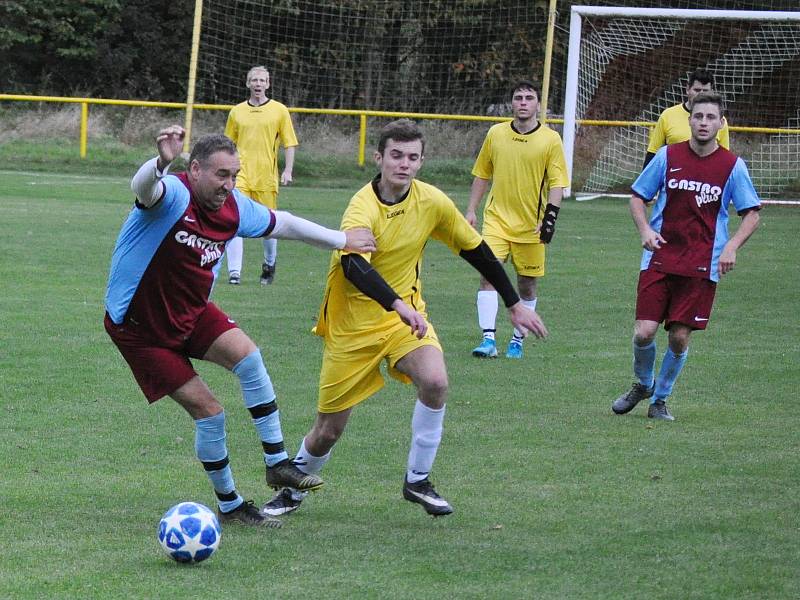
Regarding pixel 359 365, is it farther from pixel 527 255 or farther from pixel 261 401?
pixel 527 255

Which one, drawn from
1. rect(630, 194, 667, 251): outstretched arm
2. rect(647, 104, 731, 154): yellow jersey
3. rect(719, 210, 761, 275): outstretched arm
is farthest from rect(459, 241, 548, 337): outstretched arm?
rect(647, 104, 731, 154): yellow jersey

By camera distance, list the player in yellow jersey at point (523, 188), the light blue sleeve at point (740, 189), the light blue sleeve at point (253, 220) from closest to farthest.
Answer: the light blue sleeve at point (253, 220), the light blue sleeve at point (740, 189), the player in yellow jersey at point (523, 188)

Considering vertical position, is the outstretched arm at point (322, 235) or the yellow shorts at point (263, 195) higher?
the yellow shorts at point (263, 195)

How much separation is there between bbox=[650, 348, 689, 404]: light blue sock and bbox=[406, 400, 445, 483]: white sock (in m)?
2.75

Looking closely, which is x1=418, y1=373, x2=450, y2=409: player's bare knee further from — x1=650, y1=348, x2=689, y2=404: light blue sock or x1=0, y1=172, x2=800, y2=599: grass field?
x1=650, y1=348, x2=689, y2=404: light blue sock

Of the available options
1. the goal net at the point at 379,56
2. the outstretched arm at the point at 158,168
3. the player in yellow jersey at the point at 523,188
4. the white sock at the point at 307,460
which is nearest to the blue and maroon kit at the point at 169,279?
the outstretched arm at the point at 158,168

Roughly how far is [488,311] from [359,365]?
15.0 feet

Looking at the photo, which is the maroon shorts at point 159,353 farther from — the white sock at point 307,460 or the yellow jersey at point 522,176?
the yellow jersey at point 522,176

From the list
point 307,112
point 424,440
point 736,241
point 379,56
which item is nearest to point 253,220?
point 424,440

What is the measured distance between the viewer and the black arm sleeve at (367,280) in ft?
18.2

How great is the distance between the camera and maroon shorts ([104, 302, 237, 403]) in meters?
5.56

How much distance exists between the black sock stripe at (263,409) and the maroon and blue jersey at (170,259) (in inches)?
17.4

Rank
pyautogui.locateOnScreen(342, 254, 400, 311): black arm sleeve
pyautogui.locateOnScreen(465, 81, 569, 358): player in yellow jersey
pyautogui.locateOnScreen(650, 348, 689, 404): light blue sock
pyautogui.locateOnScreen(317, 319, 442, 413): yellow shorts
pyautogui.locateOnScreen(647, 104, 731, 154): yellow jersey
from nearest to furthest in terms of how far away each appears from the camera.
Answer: pyautogui.locateOnScreen(342, 254, 400, 311): black arm sleeve
pyautogui.locateOnScreen(317, 319, 442, 413): yellow shorts
pyautogui.locateOnScreen(650, 348, 689, 404): light blue sock
pyautogui.locateOnScreen(465, 81, 569, 358): player in yellow jersey
pyautogui.locateOnScreen(647, 104, 731, 154): yellow jersey

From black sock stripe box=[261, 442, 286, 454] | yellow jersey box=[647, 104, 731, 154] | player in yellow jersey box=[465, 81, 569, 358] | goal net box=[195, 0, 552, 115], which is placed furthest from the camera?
goal net box=[195, 0, 552, 115]
